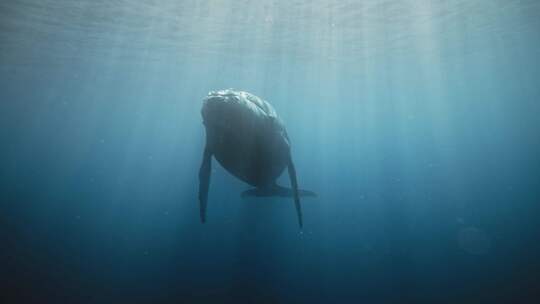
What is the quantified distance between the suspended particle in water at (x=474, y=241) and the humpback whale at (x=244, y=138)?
16135 mm

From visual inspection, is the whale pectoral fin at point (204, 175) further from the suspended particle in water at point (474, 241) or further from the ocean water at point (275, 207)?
the suspended particle in water at point (474, 241)

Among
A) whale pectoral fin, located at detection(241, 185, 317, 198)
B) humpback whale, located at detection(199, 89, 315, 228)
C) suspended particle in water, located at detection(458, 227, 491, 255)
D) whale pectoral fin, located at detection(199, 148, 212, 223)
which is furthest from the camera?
suspended particle in water, located at detection(458, 227, 491, 255)

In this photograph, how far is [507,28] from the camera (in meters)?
25.5

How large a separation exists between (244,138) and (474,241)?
838 inches

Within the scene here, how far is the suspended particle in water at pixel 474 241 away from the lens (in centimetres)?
2088

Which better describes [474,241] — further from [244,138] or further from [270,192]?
[244,138]

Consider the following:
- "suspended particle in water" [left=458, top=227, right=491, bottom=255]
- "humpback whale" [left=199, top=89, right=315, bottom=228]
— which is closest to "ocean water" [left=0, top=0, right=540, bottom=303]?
"suspended particle in water" [left=458, top=227, right=491, bottom=255]

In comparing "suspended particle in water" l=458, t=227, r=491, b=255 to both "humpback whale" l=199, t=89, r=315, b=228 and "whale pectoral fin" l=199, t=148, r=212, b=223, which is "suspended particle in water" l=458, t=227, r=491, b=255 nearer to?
"humpback whale" l=199, t=89, r=315, b=228

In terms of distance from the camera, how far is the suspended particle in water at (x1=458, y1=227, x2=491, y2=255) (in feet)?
68.5

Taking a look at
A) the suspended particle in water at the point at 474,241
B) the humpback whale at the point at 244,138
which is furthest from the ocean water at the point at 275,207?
the humpback whale at the point at 244,138

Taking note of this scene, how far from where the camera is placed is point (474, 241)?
2266cm

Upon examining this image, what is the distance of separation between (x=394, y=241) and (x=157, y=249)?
50.0 ft

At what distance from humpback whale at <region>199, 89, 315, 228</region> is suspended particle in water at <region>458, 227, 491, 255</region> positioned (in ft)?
52.9

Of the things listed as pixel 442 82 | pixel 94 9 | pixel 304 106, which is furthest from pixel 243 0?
pixel 304 106
